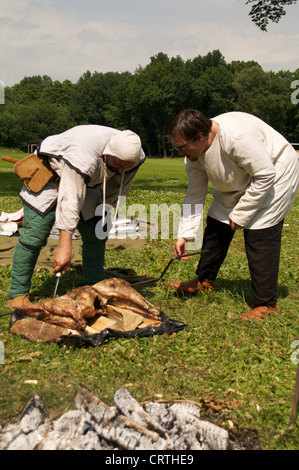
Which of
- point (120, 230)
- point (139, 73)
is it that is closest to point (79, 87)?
point (139, 73)

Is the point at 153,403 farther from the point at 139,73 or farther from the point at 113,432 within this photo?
the point at 139,73

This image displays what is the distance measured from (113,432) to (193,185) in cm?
308

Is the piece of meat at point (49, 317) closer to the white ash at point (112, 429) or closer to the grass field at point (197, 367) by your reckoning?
the grass field at point (197, 367)

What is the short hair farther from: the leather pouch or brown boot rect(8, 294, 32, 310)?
brown boot rect(8, 294, 32, 310)

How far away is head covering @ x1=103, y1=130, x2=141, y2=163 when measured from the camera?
4184 millimetres

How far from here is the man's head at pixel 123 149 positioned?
13.7 feet

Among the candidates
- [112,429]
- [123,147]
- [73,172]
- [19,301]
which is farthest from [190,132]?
[112,429]

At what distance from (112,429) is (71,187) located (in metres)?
2.17

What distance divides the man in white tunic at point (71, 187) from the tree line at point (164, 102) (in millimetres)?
59840

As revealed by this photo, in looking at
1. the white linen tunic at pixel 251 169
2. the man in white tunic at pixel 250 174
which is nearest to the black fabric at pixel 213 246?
the man in white tunic at pixel 250 174

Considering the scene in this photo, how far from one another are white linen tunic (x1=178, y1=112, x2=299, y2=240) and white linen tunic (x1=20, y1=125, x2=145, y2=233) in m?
0.84

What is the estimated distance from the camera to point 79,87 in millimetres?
108375

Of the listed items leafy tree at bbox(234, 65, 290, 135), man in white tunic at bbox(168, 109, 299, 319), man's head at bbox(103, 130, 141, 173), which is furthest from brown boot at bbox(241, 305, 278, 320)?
leafy tree at bbox(234, 65, 290, 135)

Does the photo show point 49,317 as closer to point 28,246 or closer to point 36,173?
point 28,246
